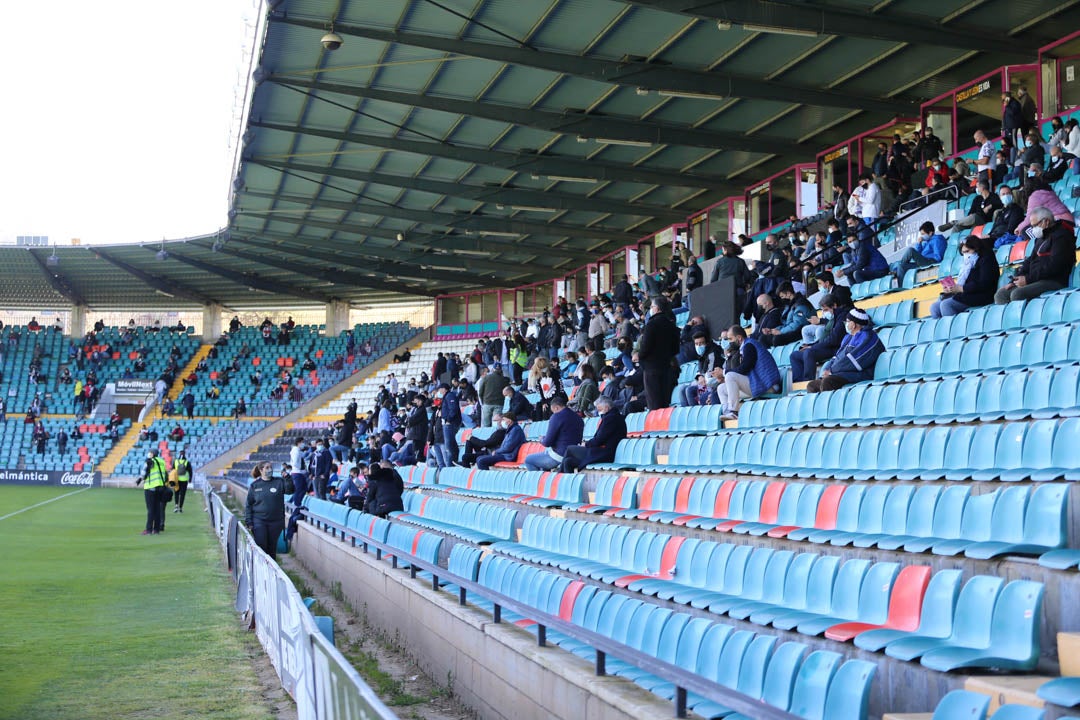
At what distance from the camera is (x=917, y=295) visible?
38.5 feet

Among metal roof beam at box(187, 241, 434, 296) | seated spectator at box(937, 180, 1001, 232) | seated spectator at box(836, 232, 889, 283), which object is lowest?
seated spectator at box(836, 232, 889, 283)

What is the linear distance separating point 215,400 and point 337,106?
23.5 meters

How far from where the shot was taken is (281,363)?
43.7 metres

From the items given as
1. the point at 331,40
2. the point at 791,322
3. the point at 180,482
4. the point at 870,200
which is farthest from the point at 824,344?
the point at 180,482

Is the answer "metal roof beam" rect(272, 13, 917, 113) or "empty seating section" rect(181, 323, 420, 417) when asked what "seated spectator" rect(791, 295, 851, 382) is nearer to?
"metal roof beam" rect(272, 13, 917, 113)

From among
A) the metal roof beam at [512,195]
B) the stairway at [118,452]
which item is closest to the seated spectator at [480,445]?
the metal roof beam at [512,195]

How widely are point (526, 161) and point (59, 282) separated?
29121mm

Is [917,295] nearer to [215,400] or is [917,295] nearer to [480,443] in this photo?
[480,443]

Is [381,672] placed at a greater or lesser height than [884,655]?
lesser

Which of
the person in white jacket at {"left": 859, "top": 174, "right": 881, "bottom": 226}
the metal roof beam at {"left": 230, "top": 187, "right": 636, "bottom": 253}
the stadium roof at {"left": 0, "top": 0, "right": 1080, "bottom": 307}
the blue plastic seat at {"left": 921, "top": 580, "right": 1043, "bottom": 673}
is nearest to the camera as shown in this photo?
the blue plastic seat at {"left": 921, "top": 580, "right": 1043, "bottom": 673}

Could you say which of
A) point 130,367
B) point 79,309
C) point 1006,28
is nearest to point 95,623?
point 1006,28

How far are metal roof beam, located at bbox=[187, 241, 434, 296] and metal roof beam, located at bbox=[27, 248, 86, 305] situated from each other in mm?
8616

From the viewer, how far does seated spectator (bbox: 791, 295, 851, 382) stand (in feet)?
31.6

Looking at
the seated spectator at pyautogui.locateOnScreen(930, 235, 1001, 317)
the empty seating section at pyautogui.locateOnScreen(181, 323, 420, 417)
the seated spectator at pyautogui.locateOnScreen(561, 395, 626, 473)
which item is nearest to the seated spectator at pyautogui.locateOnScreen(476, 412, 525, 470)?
the seated spectator at pyautogui.locateOnScreen(561, 395, 626, 473)
